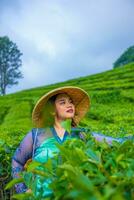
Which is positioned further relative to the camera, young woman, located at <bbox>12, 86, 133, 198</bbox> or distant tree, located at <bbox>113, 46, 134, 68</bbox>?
distant tree, located at <bbox>113, 46, 134, 68</bbox>

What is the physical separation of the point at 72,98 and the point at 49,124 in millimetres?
341

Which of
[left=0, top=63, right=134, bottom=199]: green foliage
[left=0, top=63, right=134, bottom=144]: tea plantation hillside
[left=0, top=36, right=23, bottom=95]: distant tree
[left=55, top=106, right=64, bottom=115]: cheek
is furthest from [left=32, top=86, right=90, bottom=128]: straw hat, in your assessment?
[left=0, top=36, right=23, bottom=95]: distant tree

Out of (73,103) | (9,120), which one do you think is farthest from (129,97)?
(73,103)

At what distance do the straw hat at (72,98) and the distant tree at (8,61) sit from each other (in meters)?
54.4

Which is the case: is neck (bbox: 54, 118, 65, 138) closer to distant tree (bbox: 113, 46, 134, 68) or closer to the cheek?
the cheek

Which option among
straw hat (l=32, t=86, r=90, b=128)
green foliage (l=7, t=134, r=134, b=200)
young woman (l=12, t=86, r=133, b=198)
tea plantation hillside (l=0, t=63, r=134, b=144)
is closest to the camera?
green foliage (l=7, t=134, r=134, b=200)

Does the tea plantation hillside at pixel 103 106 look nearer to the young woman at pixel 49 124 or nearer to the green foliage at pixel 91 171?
the young woman at pixel 49 124

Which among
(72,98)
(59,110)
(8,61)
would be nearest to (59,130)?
(59,110)

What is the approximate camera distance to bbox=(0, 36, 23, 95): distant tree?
59969 mm

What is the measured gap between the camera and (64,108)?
4.60 metres

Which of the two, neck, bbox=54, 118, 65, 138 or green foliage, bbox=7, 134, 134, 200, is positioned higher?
green foliage, bbox=7, 134, 134, 200

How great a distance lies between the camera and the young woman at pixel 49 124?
14.3 feet

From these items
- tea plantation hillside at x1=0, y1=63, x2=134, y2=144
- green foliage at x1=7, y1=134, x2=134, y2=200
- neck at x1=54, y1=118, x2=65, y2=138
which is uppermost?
green foliage at x1=7, y1=134, x2=134, y2=200

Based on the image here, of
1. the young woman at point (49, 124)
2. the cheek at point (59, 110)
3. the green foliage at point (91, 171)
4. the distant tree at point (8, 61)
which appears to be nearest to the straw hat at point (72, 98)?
the young woman at point (49, 124)
